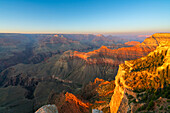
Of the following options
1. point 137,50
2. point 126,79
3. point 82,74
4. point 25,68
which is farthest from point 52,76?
point 137,50

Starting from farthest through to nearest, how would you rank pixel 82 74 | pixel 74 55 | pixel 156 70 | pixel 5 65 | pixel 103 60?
pixel 5 65
pixel 74 55
pixel 103 60
pixel 82 74
pixel 156 70

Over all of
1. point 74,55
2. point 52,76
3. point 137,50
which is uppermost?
point 137,50

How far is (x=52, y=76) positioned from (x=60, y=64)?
20791 millimetres

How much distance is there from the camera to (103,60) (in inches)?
4176

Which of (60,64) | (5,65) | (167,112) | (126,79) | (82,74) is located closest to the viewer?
(167,112)

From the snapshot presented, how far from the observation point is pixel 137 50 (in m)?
106

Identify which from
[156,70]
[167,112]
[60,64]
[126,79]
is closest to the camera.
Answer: [167,112]

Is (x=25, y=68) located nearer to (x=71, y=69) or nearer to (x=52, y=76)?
(x=52, y=76)

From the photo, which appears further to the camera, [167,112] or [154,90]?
[154,90]

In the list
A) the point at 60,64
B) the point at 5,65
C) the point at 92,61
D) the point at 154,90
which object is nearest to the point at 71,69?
the point at 60,64

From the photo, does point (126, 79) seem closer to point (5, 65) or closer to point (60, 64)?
point (60, 64)

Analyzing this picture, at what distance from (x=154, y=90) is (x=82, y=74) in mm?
79395

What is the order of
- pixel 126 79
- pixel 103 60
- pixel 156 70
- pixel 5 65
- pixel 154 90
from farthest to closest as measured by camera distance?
pixel 5 65, pixel 103 60, pixel 126 79, pixel 156 70, pixel 154 90

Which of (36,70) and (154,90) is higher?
(154,90)
